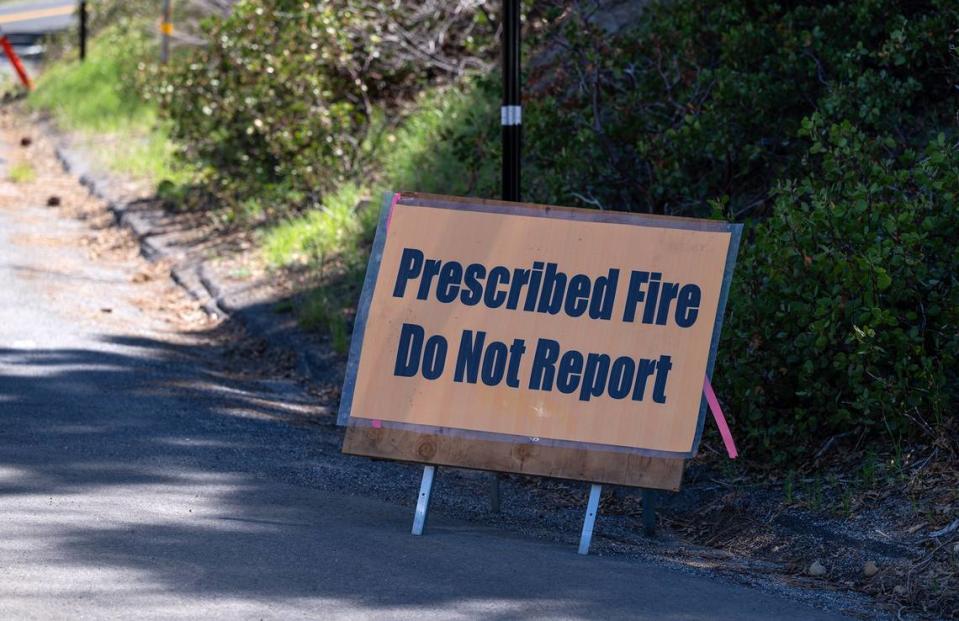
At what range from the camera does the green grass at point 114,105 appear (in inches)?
714

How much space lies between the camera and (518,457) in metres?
5.73

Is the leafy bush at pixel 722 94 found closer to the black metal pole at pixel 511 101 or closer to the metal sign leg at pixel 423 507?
the black metal pole at pixel 511 101

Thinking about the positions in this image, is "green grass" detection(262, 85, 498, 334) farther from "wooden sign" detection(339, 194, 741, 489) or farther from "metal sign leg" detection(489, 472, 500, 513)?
"wooden sign" detection(339, 194, 741, 489)

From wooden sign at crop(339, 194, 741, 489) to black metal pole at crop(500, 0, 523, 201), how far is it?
1544mm

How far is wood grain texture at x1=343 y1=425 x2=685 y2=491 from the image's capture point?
5.63 metres

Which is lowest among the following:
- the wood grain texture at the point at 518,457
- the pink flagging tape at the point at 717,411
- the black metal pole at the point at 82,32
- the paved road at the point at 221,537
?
the paved road at the point at 221,537

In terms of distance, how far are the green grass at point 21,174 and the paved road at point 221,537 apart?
9.57 m

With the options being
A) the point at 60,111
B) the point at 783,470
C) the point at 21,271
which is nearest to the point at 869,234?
the point at 783,470

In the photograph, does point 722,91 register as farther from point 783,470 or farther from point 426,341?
point 426,341

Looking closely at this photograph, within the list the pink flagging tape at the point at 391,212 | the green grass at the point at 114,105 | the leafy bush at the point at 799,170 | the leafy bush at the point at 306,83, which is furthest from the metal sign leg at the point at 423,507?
the green grass at the point at 114,105

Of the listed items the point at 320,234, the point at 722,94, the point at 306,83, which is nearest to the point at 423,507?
the point at 722,94

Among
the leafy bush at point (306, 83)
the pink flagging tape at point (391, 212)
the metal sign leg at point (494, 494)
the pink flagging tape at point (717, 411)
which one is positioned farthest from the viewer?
the leafy bush at point (306, 83)

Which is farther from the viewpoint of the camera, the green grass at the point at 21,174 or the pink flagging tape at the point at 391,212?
the green grass at the point at 21,174

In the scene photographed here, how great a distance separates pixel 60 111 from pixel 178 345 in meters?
14.6
